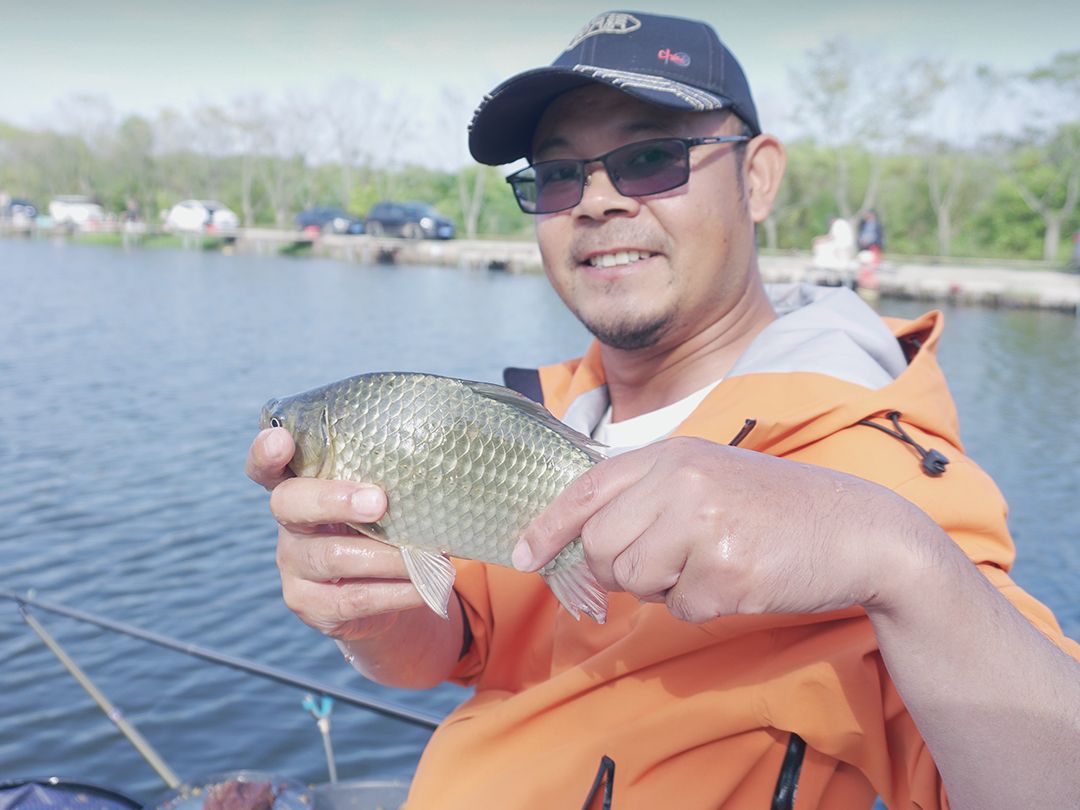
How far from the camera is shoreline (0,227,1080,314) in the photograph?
1071 inches

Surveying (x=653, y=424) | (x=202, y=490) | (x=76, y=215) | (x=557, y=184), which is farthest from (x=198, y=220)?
(x=653, y=424)

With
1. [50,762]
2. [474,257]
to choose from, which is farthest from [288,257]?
[50,762]

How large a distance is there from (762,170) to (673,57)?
54 cm

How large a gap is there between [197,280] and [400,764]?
30163 mm

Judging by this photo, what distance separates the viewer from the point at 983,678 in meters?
1.39

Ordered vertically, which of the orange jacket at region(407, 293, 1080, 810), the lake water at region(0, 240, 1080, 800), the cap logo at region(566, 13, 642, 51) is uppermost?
the cap logo at region(566, 13, 642, 51)

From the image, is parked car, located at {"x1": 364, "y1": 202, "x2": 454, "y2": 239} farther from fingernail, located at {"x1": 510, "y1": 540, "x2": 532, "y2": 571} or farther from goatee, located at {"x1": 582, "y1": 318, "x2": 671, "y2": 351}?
fingernail, located at {"x1": 510, "y1": 540, "x2": 532, "y2": 571}

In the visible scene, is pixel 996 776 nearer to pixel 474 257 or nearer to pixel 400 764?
pixel 400 764

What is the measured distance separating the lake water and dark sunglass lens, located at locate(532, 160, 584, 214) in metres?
4.44

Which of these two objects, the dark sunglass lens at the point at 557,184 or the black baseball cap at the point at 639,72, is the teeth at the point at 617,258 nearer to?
the dark sunglass lens at the point at 557,184

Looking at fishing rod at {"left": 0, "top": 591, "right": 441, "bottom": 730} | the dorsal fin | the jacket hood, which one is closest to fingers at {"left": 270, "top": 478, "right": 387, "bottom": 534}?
the dorsal fin

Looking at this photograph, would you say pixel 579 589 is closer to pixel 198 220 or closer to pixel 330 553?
pixel 330 553

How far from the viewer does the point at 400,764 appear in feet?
19.9

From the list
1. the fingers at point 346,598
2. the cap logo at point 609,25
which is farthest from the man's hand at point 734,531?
the cap logo at point 609,25
